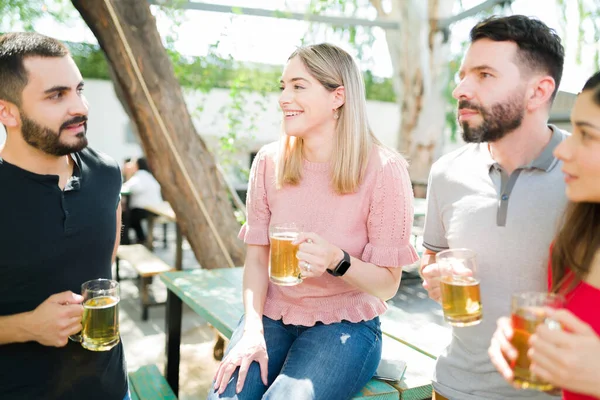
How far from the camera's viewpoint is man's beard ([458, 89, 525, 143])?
1.76 metres

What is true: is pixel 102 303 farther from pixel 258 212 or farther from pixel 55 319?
pixel 258 212

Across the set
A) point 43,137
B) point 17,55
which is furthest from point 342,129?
point 17,55

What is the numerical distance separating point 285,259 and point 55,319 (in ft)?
2.67

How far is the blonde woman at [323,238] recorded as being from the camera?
74.4 inches

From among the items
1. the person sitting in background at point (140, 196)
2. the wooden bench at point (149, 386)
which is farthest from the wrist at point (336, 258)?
the person sitting in background at point (140, 196)

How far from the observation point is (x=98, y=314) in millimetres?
1752

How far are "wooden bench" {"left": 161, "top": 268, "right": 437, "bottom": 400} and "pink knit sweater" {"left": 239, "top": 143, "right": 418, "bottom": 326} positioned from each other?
0.29 meters

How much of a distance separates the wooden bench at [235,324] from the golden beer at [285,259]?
0.52m

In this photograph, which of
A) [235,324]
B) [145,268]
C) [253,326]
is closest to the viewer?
[253,326]

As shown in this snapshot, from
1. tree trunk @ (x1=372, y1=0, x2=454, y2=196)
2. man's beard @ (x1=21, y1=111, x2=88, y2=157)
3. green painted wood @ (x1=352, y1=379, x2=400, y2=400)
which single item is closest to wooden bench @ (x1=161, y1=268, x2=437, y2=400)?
green painted wood @ (x1=352, y1=379, x2=400, y2=400)

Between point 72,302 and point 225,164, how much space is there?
5.25 metres

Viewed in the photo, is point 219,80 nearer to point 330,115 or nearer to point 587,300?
point 330,115

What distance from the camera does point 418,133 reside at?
30.0ft

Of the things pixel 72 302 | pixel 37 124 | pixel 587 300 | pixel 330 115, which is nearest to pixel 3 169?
pixel 37 124
